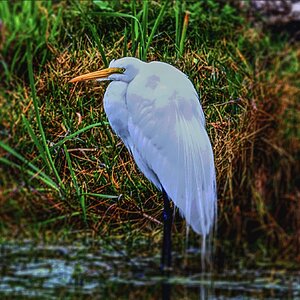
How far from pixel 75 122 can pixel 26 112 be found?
0.14 metres

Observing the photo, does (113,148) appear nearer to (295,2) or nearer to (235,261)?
(235,261)

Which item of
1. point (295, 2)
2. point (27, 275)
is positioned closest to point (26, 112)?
point (27, 275)

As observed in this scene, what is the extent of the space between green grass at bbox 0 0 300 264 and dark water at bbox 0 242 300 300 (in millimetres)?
58

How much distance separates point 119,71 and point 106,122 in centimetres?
13

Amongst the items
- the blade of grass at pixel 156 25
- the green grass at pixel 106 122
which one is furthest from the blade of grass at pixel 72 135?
the blade of grass at pixel 156 25

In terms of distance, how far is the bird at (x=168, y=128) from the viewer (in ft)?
7.46

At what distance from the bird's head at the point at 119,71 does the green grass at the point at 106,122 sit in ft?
0.25

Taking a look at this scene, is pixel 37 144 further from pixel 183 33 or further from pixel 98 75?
pixel 183 33

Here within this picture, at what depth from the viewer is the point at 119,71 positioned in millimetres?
2271

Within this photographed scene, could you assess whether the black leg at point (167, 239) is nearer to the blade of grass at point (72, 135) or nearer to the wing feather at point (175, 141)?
the wing feather at point (175, 141)

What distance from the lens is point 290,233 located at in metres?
2.69

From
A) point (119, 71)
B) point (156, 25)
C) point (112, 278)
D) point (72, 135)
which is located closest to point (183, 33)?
point (156, 25)

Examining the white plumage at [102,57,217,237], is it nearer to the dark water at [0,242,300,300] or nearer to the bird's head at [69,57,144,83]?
the bird's head at [69,57,144,83]

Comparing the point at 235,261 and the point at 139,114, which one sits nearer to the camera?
the point at 139,114
